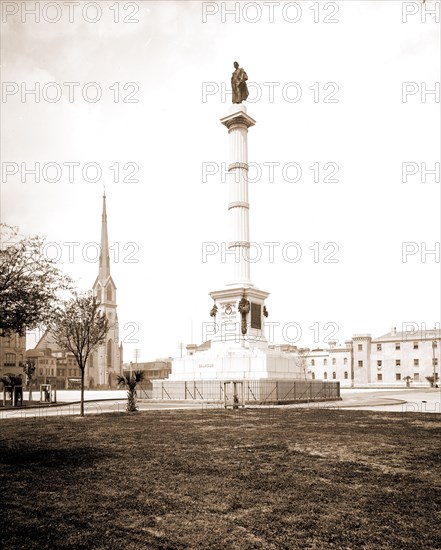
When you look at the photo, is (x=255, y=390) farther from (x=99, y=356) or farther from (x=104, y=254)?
(x=104, y=254)

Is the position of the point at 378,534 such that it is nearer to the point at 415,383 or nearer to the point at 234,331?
the point at 234,331

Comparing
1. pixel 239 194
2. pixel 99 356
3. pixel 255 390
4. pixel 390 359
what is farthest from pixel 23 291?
pixel 99 356

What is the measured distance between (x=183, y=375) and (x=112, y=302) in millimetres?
105205

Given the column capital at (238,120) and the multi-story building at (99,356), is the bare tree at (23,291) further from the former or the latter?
the multi-story building at (99,356)

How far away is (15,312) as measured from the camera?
12984mm

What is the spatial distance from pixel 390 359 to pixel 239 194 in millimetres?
68812

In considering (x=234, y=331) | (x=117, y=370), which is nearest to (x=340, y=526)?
(x=234, y=331)

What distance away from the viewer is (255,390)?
2845 centimetres

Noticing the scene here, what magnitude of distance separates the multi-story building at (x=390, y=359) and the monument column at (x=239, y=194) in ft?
190

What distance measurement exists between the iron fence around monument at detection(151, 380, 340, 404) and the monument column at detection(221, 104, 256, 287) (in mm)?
7923

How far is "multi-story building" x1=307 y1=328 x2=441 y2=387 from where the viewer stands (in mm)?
92875

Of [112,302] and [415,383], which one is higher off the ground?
[112,302]

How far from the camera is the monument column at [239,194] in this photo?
37312 millimetres

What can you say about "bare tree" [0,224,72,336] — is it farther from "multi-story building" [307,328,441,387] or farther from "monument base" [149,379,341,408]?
"multi-story building" [307,328,441,387]
